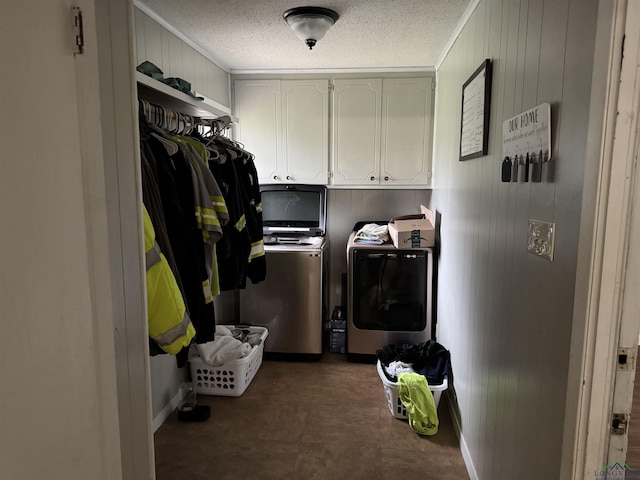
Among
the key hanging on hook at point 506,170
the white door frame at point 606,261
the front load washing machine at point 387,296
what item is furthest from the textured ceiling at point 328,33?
the white door frame at point 606,261

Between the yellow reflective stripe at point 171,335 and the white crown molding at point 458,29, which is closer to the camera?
the yellow reflective stripe at point 171,335

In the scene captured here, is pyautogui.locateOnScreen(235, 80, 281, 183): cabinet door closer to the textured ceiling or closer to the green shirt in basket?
the textured ceiling

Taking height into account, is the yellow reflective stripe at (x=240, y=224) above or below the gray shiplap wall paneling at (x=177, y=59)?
below

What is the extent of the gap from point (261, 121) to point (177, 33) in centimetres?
105

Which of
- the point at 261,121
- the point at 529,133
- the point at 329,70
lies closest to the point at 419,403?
the point at 529,133

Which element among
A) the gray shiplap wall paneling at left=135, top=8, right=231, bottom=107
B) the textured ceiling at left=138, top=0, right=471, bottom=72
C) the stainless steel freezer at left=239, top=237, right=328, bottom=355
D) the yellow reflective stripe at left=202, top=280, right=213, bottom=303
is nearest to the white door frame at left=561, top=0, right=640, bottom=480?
the yellow reflective stripe at left=202, top=280, right=213, bottom=303

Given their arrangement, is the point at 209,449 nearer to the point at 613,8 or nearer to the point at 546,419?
the point at 546,419

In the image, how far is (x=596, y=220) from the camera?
916 mm

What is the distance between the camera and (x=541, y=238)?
122 centimetres

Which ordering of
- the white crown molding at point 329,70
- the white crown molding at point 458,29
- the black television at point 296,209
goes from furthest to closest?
1. the black television at point 296,209
2. the white crown molding at point 329,70
3. the white crown molding at point 458,29

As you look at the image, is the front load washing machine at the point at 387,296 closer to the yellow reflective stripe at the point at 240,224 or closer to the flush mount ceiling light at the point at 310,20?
the yellow reflective stripe at the point at 240,224

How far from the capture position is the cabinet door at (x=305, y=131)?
11.4ft

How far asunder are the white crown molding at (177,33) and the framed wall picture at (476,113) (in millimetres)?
1678

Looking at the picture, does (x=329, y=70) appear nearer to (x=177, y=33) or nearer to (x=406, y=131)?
(x=406, y=131)
